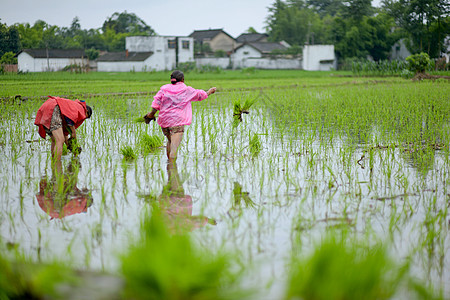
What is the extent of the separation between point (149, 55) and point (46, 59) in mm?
8543

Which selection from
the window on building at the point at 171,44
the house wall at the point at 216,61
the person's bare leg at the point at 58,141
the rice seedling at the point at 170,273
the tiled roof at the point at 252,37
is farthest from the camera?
the tiled roof at the point at 252,37

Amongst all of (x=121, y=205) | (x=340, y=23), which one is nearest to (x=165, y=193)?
(x=121, y=205)

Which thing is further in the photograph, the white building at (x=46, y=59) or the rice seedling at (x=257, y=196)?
the white building at (x=46, y=59)

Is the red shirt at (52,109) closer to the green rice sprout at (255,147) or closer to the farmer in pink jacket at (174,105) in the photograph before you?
the farmer in pink jacket at (174,105)

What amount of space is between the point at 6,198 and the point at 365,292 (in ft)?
10.5

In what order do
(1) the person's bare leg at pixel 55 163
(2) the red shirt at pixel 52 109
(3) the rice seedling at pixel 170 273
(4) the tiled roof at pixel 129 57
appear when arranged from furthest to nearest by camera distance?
(4) the tiled roof at pixel 129 57 < (2) the red shirt at pixel 52 109 < (1) the person's bare leg at pixel 55 163 < (3) the rice seedling at pixel 170 273

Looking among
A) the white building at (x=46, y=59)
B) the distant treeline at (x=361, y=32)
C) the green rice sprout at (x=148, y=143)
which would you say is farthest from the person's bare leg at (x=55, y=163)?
the white building at (x=46, y=59)

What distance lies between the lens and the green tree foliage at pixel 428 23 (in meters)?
31.5

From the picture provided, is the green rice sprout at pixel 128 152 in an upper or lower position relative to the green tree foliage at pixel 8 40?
lower

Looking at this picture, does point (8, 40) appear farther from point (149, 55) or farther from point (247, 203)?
point (247, 203)

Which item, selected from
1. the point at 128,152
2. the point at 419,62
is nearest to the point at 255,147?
the point at 128,152

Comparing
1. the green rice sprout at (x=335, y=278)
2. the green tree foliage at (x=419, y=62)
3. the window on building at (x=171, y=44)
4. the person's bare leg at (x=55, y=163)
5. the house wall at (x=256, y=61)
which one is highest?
the window on building at (x=171, y=44)

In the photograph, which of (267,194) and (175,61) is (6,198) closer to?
(267,194)

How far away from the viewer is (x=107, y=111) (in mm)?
10391
